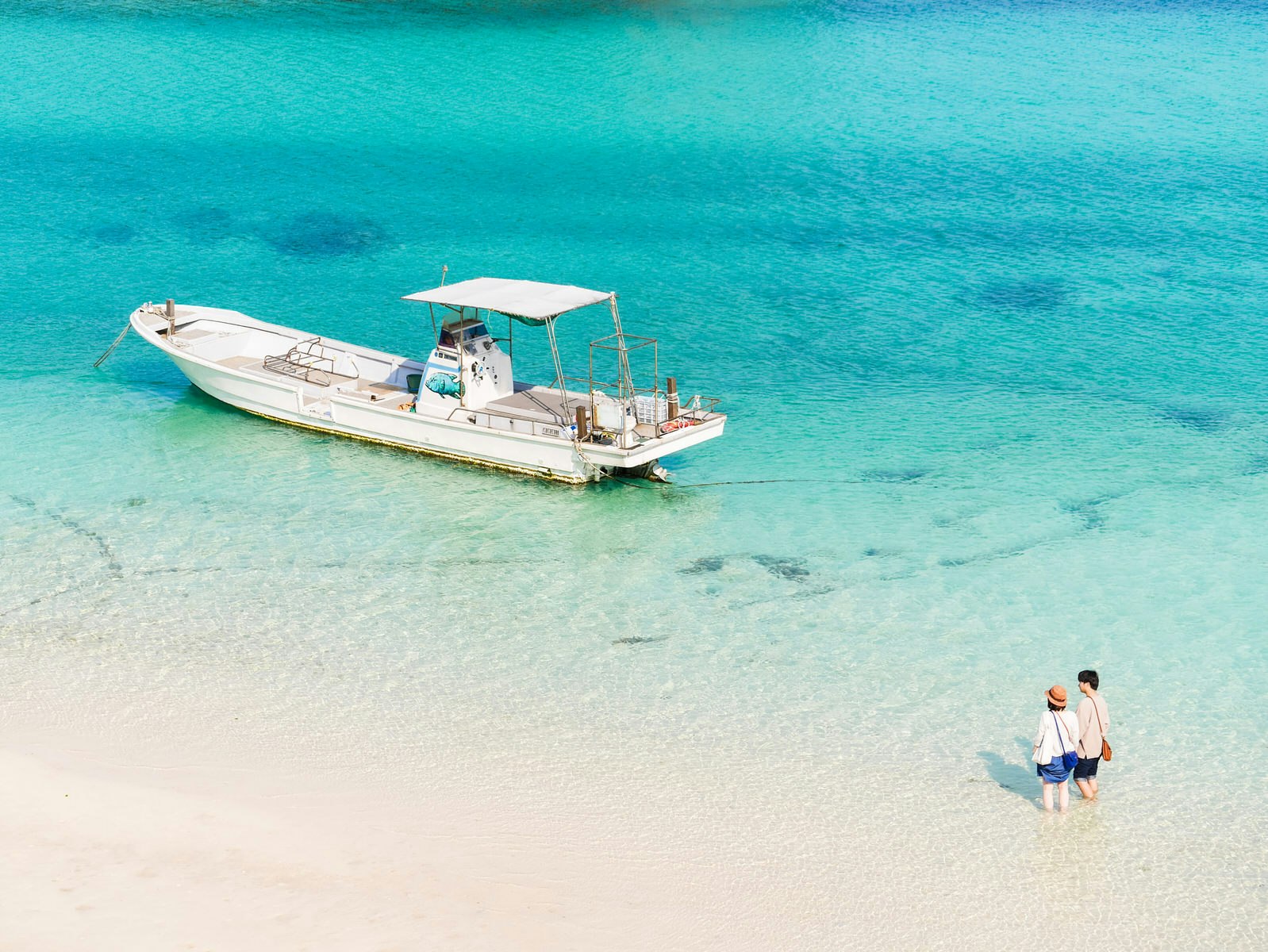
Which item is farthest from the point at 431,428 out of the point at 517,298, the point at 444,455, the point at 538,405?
the point at 517,298

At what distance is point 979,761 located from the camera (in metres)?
14.7

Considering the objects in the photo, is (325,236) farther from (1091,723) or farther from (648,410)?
(1091,723)

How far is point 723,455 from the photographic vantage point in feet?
79.0

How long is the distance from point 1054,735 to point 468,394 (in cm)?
1364

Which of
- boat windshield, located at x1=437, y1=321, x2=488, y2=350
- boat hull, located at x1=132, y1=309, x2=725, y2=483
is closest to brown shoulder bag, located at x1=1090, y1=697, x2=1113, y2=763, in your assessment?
boat hull, located at x1=132, y1=309, x2=725, y2=483

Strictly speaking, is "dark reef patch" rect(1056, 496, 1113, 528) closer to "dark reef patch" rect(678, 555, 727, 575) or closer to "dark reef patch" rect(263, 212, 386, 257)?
"dark reef patch" rect(678, 555, 727, 575)

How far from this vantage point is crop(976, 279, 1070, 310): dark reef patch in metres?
32.1

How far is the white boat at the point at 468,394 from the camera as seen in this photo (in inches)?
883

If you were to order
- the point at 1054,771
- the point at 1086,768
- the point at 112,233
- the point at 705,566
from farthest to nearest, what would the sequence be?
the point at 112,233 < the point at 705,566 < the point at 1086,768 < the point at 1054,771

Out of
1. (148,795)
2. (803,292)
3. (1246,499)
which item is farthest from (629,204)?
(148,795)

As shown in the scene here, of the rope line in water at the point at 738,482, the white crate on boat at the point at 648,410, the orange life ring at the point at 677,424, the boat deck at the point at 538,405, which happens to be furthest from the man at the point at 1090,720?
the boat deck at the point at 538,405

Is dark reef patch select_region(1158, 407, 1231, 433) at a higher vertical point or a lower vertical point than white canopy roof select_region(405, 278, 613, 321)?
lower

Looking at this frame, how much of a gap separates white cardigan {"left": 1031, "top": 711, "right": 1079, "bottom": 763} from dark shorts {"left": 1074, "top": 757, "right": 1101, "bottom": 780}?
42cm

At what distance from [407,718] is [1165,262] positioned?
89.0ft
